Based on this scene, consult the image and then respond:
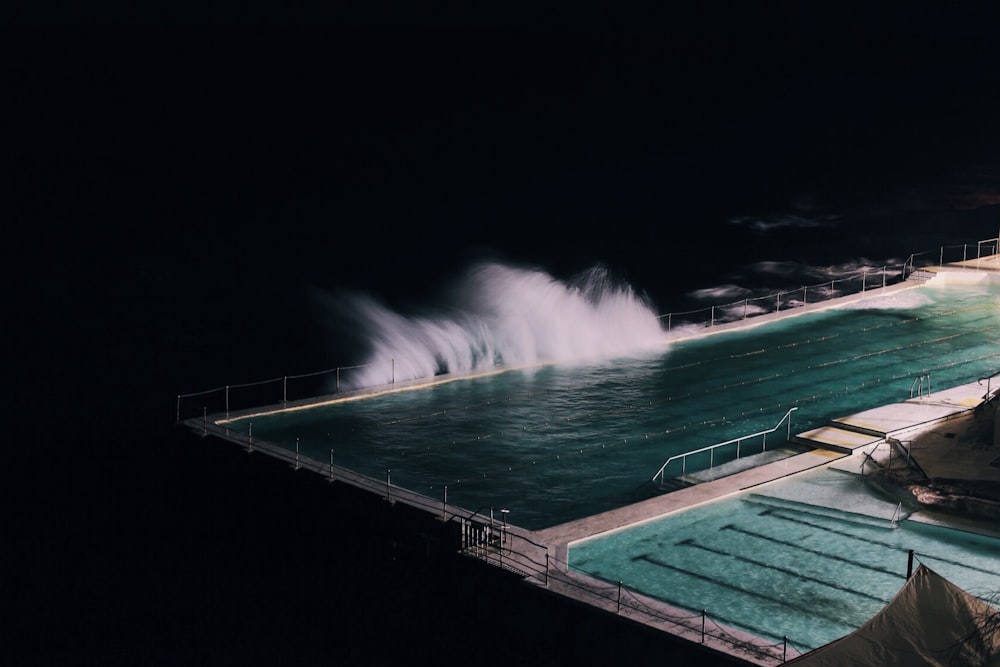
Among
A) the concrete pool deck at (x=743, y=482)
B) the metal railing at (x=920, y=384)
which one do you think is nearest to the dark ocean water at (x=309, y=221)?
the concrete pool deck at (x=743, y=482)

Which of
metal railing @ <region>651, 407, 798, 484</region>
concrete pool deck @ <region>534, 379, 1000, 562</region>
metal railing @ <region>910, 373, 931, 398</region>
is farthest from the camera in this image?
metal railing @ <region>910, 373, 931, 398</region>

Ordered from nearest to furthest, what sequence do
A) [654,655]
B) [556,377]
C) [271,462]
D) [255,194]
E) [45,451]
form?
[654,655]
[271,462]
[556,377]
[45,451]
[255,194]

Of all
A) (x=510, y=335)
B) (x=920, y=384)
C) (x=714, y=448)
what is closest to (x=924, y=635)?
(x=714, y=448)

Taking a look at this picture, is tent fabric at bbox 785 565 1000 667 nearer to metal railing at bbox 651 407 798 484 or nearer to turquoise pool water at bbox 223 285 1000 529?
turquoise pool water at bbox 223 285 1000 529

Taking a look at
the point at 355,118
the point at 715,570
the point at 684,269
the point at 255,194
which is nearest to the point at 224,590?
the point at 715,570

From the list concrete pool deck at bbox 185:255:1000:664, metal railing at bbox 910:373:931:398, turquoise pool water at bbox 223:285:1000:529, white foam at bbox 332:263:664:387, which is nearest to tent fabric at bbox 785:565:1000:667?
concrete pool deck at bbox 185:255:1000:664

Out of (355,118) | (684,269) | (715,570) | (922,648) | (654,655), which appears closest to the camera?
(922,648)

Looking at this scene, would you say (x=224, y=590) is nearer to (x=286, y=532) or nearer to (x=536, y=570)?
(x=286, y=532)
